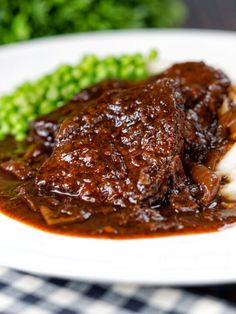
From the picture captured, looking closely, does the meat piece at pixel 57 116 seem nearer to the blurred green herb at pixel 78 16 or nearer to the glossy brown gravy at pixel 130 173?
the glossy brown gravy at pixel 130 173

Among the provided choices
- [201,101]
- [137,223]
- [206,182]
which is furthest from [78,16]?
[137,223]

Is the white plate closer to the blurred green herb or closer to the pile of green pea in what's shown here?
the pile of green pea

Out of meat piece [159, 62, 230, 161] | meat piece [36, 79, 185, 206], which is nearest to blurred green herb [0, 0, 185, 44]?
meat piece [159, 62, 230, 161]

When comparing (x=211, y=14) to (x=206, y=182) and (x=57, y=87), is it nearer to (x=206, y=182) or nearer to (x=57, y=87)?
(x=57, y=87)

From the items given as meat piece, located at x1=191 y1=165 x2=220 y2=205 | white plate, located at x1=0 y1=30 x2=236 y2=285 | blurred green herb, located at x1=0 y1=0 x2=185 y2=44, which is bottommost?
white plate, located at x1=0 y1=30 x2=236 y2=285

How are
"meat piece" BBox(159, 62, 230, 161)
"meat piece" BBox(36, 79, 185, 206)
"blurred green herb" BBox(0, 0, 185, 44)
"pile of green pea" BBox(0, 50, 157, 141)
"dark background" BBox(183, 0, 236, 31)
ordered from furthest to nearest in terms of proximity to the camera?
1. "dark background" BBox(183, 0, 236, 31)
2. "blurred green herb" BBox(0, 0, 185, 44)
3. "pile of green pea" BBox(0, 50, 157, 141)
4. "meat piece" BBox(159, 62, 230, 161)
5. "meat piece" BBox(36, 79, 185, 206)

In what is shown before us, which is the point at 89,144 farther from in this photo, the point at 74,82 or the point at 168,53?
the point at 168,53

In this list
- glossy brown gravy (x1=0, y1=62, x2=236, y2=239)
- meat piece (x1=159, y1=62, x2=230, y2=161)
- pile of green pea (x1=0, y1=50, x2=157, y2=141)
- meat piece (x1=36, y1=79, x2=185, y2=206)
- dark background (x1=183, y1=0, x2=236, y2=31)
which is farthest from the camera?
dark background (x1=183, y1=0, x2=236, y2=31)
